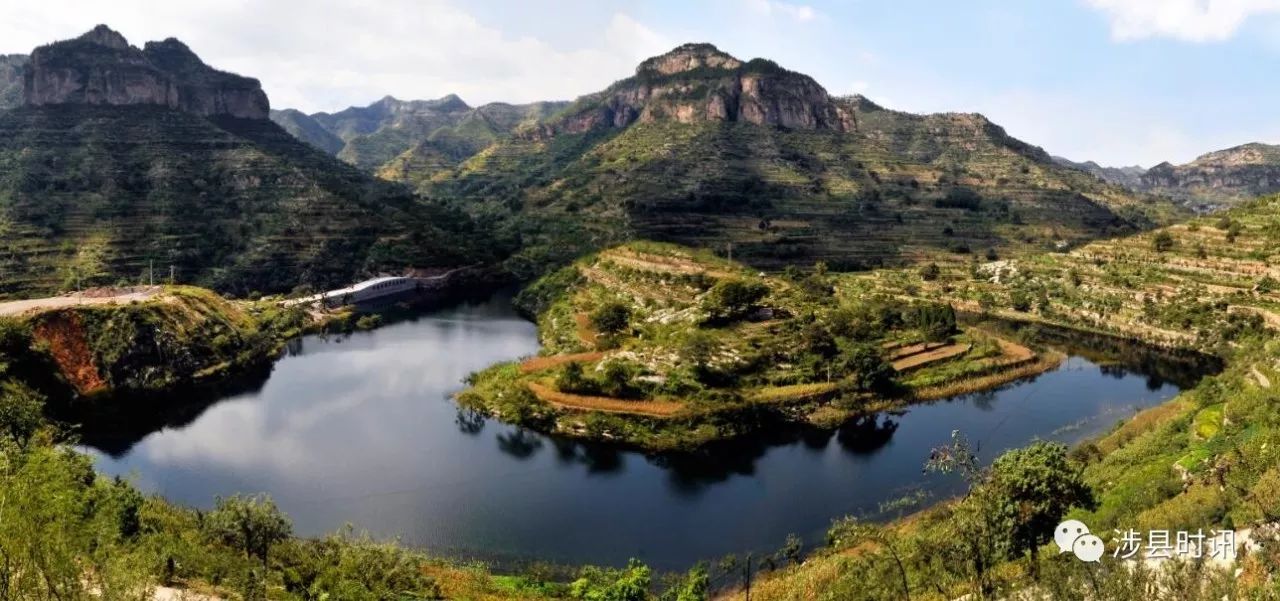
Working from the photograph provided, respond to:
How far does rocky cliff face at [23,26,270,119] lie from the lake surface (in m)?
96.1

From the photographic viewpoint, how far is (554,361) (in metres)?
58.6

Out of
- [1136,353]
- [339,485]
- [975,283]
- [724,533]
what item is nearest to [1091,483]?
[724,533]

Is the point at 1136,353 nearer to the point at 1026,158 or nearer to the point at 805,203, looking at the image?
the point at 805,203

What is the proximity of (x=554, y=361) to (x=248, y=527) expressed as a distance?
3404cm

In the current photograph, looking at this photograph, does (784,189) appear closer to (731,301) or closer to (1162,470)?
(731,301)

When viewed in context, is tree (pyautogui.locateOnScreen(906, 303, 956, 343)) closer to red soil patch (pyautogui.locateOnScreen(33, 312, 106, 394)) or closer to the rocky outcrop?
red soil patch (pyautogui.locateOnScreen(33, 312, 106, 394))

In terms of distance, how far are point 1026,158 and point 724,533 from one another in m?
185

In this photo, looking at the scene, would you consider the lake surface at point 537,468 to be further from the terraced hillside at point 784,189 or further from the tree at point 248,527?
the terraced hillside at point 784,189

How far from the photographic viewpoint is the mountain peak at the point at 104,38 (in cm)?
12812

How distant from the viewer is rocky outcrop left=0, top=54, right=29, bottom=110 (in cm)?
15712

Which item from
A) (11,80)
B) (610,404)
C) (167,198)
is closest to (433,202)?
(167,198)

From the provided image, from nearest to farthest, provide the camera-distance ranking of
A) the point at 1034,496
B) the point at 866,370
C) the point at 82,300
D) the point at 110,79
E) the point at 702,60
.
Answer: the point at 1034,496, the point at 866,370, the point at 82,300, the point at 110,79, the point at 702,60

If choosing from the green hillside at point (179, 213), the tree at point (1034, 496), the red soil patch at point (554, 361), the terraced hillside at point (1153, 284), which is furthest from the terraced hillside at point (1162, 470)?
the green hillside at point (179, 213)

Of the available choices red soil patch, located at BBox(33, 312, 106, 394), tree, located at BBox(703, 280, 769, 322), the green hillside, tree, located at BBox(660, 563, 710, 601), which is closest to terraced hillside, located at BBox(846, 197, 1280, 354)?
tree, located at BBox(703, 280, 769, 322)
